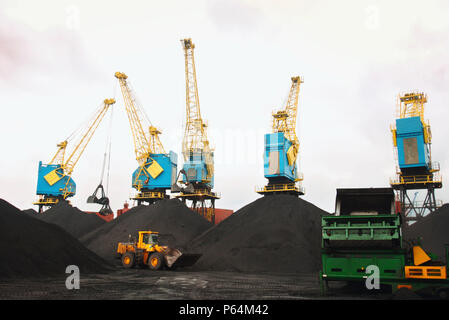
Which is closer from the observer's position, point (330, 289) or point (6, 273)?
point (330, 289)

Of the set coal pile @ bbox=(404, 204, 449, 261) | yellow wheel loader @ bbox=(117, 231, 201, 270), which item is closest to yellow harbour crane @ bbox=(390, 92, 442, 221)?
coal pile @ bbox=(404, 204, 449, 261)

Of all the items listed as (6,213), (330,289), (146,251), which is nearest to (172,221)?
(146,251)

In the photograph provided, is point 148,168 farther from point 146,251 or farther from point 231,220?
point 146,251

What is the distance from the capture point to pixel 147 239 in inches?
1064

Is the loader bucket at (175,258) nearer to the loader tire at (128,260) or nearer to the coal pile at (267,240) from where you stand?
the loader tire at (128,260)

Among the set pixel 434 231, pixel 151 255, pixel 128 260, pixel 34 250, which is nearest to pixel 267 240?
pixel 151 255

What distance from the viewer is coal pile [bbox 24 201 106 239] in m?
51.5

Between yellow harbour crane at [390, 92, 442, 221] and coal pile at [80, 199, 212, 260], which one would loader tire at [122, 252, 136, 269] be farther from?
yellow harbour crane at [390, 92, 442, 221]

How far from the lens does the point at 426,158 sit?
43406mm

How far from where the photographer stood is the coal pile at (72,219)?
51.5m
